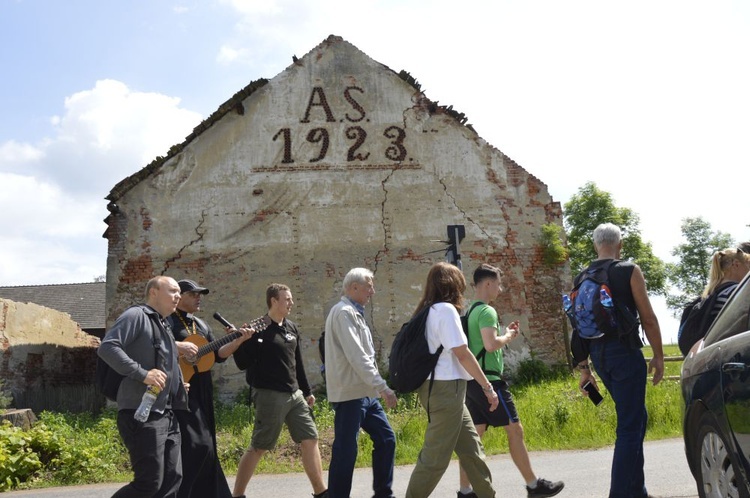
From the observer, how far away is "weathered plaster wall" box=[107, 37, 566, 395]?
16.2 meters

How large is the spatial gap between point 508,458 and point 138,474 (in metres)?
5.70

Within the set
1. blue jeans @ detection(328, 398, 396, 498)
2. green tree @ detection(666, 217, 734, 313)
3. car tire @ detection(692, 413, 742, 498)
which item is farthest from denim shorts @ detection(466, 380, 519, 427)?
green tree @ detection(666, 217, 734, 313)

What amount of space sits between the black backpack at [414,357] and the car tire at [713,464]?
182 centimetres

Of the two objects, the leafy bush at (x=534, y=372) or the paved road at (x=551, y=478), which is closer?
the paved road at (x=551, y=478)

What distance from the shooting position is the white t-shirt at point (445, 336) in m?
5.36

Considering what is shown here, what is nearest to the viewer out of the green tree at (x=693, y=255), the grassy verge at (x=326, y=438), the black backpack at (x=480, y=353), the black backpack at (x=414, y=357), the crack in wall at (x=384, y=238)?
the black backpack at (x=414, y=357)

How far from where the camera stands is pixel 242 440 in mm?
11156

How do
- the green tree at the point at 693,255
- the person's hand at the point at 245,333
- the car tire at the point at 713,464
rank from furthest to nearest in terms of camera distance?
the green tree at the point at 693,255 → the person's hand at the point at 245,333 → the car tire at the point at 713,464

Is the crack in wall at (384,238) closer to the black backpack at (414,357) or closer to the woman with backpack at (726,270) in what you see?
the woman with backpack at (726,270)

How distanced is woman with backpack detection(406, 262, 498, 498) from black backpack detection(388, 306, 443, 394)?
0.04 m

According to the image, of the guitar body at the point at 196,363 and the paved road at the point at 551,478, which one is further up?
the guitar body at the point at 196,363

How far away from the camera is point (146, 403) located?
5.06 m

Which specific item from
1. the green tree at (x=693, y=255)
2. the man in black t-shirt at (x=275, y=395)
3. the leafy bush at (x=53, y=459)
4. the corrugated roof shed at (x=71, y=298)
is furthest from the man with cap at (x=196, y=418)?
the green tree at (x=693, y=255)

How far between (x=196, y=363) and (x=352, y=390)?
1415 mm
